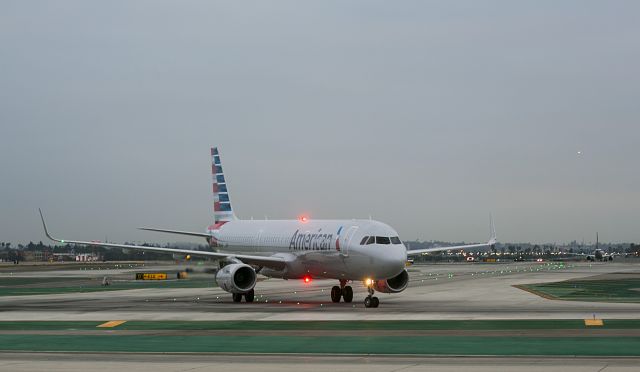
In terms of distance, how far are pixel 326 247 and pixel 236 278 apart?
4.76 meters

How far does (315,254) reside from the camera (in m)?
46.7

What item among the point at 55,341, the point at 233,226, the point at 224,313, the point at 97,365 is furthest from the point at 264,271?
the point at 97,365

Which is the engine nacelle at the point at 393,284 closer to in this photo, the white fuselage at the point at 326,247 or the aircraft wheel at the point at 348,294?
the white fuselage at the point at 326,247

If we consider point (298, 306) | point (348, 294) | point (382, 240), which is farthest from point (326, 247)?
point (382, 240)

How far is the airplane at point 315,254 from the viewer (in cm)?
4319

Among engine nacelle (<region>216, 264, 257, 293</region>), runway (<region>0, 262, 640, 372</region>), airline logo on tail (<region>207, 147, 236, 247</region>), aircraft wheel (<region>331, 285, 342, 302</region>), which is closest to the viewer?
runway (<region>0, 262, 640, 372</region>)

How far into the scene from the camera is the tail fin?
61969mm

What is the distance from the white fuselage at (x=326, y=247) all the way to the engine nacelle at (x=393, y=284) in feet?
4.73

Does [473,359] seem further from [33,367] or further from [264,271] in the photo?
[264,271]

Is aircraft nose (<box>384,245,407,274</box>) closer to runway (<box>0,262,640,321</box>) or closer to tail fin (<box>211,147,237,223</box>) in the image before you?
runway (<box>0,262,640,321</box>)

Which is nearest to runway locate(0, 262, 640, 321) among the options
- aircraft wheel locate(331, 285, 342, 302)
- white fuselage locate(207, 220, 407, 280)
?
aircraft wheel locate(331, 285, 342, 302)

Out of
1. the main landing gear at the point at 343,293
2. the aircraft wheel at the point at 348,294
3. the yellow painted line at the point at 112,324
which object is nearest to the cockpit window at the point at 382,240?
the main landing gear at the point at 343,293

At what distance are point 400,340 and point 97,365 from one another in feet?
29.3

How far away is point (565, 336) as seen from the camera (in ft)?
90.2
